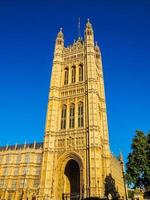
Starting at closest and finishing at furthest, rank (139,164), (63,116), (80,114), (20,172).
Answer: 1. (139,164)
2. (80,114)
3. (63,116)
4. (20,172)

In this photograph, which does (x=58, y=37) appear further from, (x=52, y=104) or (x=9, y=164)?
(x=9, y=164)

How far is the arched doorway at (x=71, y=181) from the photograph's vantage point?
38.0m

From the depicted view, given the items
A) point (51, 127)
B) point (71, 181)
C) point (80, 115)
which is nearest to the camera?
point (71, 181)

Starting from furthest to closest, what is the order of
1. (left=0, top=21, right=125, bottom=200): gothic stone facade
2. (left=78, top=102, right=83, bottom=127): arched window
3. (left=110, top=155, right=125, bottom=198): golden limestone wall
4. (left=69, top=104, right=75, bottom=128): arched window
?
(left=110, top=155, right=125, bottom=198): golden limestone wall
(left=69, top=104, right=75, bottom=128): arched window
(left=78, top=102, right=83, bottom=127): arched window
(left=0, top=21, right=125, bottom=200): gothic stone facade

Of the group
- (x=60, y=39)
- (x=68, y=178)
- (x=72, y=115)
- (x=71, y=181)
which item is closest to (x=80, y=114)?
(x=72, y=115)

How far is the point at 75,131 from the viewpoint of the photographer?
137 feet

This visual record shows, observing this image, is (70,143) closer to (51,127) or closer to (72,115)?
(51,127)

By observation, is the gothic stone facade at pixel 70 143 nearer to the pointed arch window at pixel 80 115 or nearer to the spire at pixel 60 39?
the pointed arch window at pixel 80 115

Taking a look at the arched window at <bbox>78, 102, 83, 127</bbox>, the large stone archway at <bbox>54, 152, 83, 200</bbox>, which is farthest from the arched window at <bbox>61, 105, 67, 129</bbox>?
the large stone archway at <bbox>54, 152, 83, 200</bbox>

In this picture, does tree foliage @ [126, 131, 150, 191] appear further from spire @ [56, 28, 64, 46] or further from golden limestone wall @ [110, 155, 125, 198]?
spire @ [56, 28, 64, 46]

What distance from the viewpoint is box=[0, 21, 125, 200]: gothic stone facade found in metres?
37.2

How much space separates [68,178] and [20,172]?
39.7 ft

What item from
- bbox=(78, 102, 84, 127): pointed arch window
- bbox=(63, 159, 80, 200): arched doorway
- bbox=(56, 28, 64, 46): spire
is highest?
bbox=(56, 28, 64, 46): spire

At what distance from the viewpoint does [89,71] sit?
1873 inches
